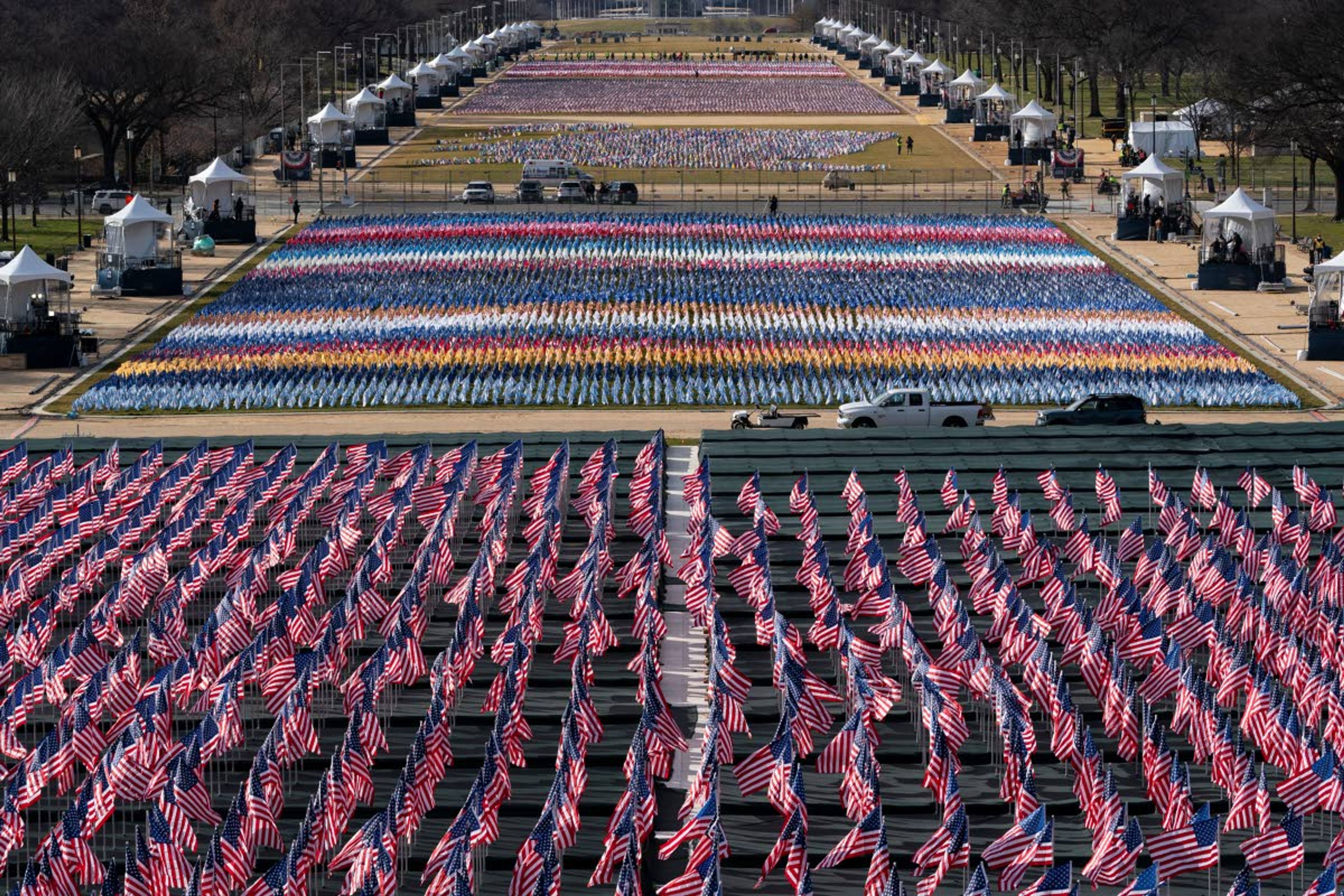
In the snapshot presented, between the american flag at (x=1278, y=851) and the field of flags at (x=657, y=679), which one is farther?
the field of flags at (x=657, y=679)

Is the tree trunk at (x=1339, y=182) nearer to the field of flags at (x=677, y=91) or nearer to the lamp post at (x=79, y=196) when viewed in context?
the lamp post at (x=79, y=196)

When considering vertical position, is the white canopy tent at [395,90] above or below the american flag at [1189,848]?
above

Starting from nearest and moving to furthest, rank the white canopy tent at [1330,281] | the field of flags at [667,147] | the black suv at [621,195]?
the white canopy tent at [1330,281], the black suv at [621,195], the field of flags at [667,147]

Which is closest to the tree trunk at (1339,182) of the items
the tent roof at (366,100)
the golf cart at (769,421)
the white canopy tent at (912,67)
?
the golf cart at (769,421)

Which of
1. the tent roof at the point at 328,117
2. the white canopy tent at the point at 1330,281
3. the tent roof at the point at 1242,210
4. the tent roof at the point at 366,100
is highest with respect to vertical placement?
the tent roof at the point at 366,100

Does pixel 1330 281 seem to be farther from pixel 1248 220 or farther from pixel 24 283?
pixel 24 283

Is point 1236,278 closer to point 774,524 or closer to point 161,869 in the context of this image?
point 774,524

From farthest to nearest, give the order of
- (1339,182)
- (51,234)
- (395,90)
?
(395,90) → (1339,182) → (51,234)

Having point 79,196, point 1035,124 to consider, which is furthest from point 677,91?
point 79,196
